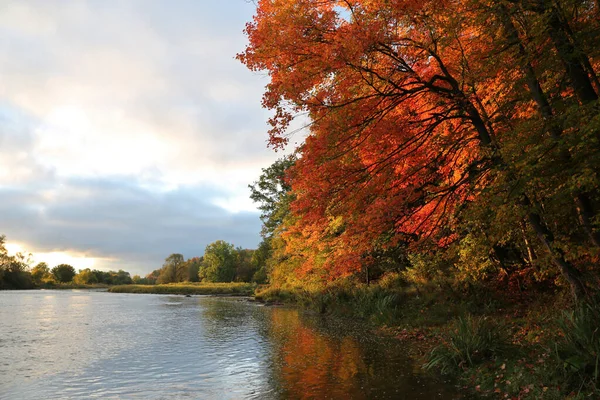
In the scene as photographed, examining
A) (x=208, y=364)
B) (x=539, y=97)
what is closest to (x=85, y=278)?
(x=208, y=364)

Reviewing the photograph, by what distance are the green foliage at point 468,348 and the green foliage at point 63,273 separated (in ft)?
389

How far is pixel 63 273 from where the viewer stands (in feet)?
343

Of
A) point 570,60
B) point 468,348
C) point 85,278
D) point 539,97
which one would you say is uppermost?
point 570,60

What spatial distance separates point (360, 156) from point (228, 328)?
12.6m

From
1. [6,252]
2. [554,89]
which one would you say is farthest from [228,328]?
[6,252]

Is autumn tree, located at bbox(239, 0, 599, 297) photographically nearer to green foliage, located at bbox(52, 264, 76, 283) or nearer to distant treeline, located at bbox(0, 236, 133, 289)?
distant treeline, located at bbox(0, 236, 133, 289)

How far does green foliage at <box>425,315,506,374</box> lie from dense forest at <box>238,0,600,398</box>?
4 centimetres

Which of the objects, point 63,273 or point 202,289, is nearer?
point 202,289

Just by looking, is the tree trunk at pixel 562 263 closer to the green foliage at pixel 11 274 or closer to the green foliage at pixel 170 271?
the green foliage at pixel 11 274

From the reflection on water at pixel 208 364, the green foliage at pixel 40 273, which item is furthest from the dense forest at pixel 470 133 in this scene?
the green foliage at pixel 40 273

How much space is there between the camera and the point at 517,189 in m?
7.97

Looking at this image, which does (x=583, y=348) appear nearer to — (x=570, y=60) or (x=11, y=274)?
(x=570, y=60)

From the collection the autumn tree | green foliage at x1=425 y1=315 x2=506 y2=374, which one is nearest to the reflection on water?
green foliage at x1=425 y1=315 x2=506 y2=374

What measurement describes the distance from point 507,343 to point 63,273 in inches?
4721
